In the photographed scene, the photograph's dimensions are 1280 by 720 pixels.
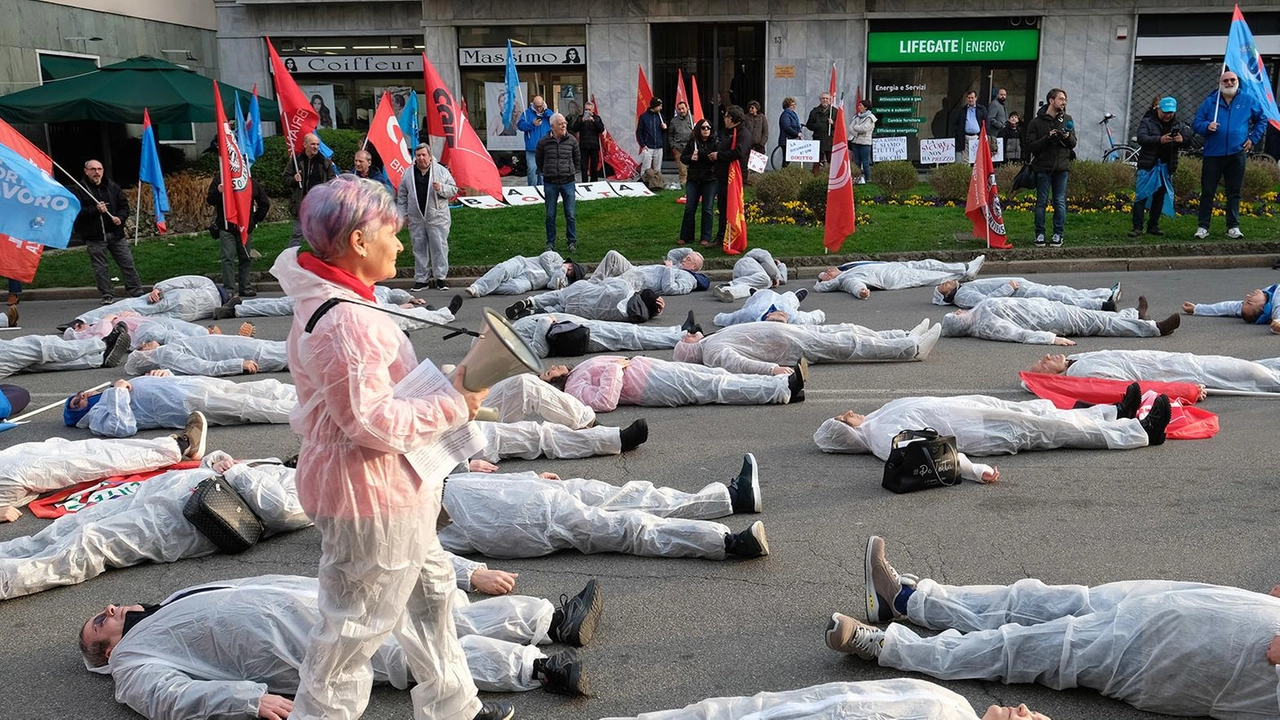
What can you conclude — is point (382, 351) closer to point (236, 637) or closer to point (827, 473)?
point (236, 637)

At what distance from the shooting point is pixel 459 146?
14.7 meters

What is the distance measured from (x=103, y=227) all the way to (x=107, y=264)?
0.58 metres

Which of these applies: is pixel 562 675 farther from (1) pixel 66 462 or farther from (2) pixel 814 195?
(2) pixel 814 195

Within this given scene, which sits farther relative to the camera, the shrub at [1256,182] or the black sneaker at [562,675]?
the shrub at [1256,182]

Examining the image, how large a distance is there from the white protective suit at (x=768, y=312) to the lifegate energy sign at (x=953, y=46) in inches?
637

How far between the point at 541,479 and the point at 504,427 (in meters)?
1.42

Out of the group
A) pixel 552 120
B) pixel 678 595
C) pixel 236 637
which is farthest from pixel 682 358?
pixel 552 120

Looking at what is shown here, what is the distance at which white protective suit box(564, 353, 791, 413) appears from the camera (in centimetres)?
787

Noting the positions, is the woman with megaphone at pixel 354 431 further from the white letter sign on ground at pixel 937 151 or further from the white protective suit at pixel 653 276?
the white letter sign on ground at pixel 937 151

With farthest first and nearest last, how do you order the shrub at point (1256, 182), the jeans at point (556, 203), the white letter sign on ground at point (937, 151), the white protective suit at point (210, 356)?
1. the white letter sign on ground at point (937, 151)
2. the shrub at point (1256, 182)
3. the jeans at point (556, 203)
4. the white protective suit at point (210, 356)

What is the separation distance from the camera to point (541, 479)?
5.42 meters

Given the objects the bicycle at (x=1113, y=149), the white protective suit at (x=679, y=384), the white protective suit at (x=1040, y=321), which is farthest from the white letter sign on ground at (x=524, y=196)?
the bicycle at (x=1113, y=149)

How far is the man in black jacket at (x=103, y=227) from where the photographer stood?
1396 centimetres

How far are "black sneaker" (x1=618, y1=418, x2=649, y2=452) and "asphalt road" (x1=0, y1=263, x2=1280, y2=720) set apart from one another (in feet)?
0.27
